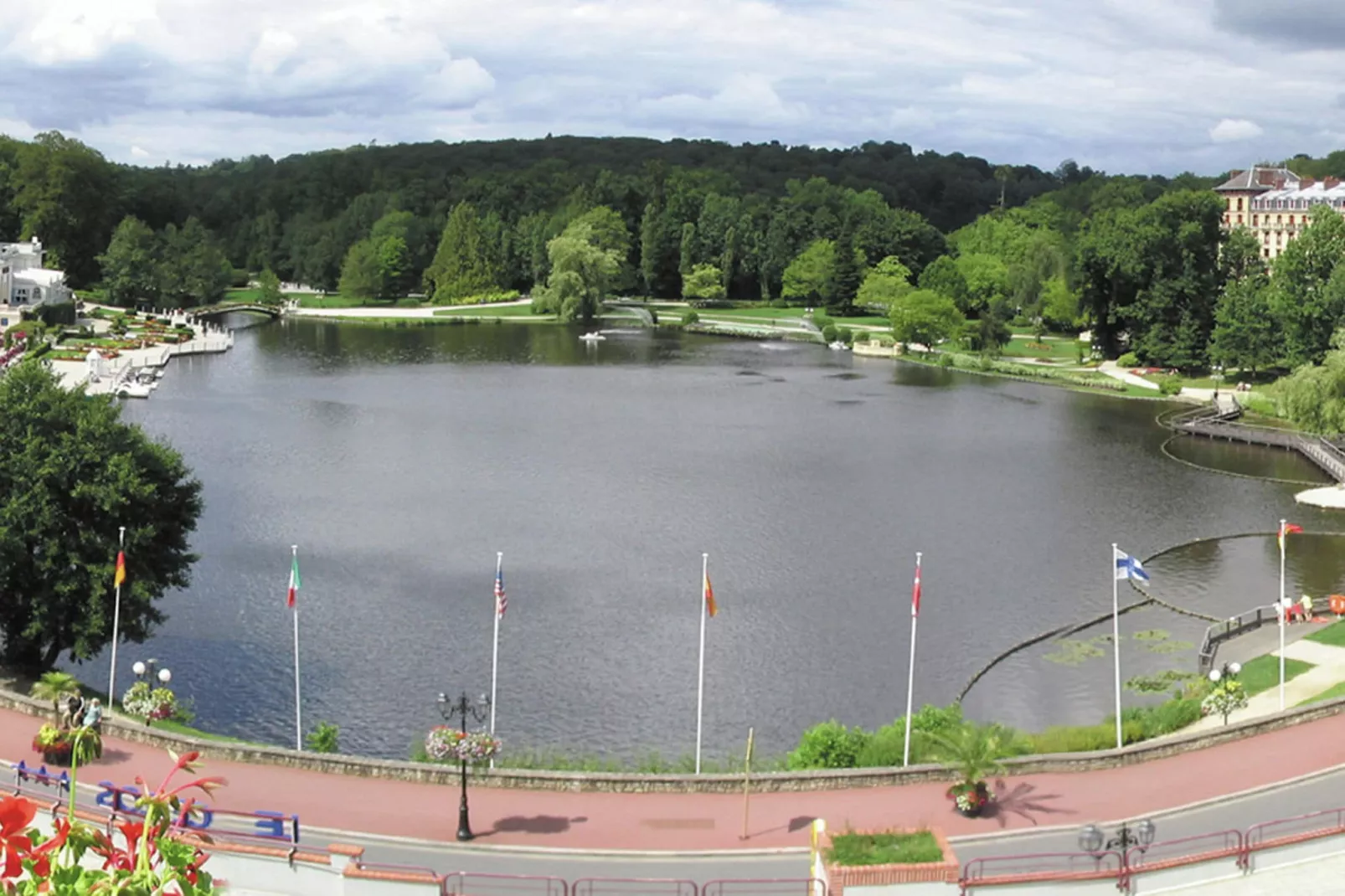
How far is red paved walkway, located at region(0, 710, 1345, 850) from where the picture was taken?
2470cm

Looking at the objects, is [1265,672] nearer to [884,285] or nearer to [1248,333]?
[1248,333]

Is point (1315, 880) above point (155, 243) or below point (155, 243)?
below

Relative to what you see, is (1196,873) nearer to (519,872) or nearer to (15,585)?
(519,872)

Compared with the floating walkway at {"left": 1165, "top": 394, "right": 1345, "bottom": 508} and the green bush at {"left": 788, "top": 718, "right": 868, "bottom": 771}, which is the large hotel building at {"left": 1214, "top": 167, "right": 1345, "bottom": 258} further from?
the green bush at {"left": 788, "top": 718, "right": 868, "bottom": 771}

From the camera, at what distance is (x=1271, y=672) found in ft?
124

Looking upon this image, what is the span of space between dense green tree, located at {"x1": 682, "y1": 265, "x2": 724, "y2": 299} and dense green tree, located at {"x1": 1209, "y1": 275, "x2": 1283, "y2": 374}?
61.6 m

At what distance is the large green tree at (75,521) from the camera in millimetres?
35594

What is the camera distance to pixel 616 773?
26.5 metres

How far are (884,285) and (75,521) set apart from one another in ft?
339

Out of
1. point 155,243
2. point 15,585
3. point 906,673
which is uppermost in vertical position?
point 155,243

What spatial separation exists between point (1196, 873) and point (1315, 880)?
5.56 feet

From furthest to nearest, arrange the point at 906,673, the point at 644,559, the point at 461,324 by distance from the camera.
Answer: the point at 461,324, the point at 644,559, the point at 906,673

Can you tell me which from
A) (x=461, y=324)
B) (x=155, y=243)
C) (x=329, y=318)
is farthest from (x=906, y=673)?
(x=155, y=243)

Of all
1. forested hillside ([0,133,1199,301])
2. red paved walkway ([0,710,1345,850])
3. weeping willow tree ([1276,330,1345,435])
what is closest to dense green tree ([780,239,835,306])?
forested hillside ([0,133,1199,301])
